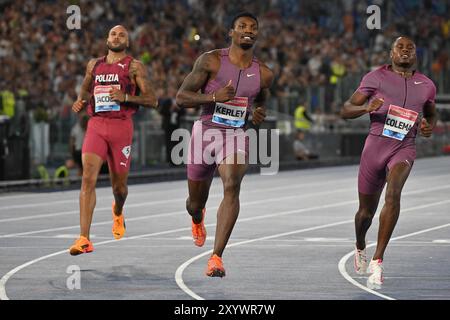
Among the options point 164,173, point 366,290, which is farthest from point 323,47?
point 366,290

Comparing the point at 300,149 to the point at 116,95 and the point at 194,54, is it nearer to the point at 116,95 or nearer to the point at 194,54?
the point at 194,54

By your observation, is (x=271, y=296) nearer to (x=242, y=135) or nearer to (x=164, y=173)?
(x=242, y=135)

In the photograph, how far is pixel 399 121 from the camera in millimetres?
12422

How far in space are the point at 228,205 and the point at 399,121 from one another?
1681 mm

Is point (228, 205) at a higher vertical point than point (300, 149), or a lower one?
higher

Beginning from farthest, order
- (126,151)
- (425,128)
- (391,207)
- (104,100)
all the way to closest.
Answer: (126,151)
(104,100)
(425,128)
(391,207)

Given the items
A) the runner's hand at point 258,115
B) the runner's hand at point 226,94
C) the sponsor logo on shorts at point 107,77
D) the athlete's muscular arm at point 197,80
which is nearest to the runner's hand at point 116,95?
the sponsor logo on shorts at point 107,77

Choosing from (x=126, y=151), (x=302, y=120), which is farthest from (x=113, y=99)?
(x=302, y=120)

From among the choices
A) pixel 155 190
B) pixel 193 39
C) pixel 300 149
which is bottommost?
pixel 300 149

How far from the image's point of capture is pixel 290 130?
1465 inches

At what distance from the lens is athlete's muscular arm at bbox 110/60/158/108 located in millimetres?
14150

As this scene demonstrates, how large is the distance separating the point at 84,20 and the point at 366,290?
80.0 feet

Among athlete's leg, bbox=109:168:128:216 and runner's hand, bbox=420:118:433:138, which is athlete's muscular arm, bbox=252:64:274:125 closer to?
runner's hand, bbox=420:118:433:138

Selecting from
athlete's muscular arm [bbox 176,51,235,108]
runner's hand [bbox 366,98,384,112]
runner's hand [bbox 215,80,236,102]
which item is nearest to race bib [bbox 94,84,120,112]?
athlete's muscular arm [bbox 176,51,235,108]
